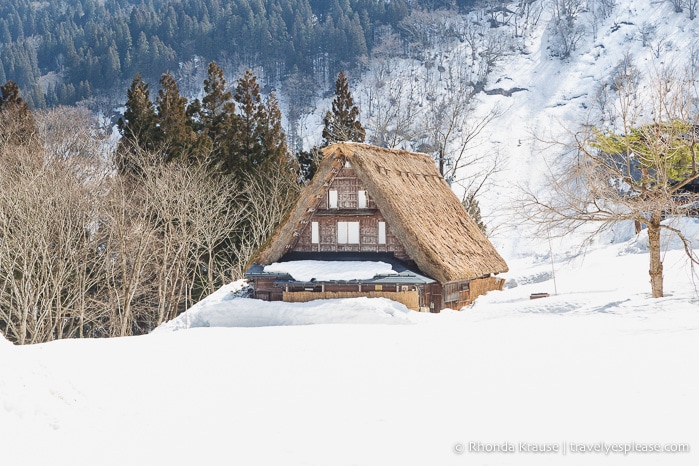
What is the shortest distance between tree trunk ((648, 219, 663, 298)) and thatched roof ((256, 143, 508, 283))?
22.3ft

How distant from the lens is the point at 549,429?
10.5 m

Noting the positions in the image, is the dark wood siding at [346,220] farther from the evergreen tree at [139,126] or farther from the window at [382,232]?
the evergreen tree at [139,126]

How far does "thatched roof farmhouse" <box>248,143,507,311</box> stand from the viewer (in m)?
26.3

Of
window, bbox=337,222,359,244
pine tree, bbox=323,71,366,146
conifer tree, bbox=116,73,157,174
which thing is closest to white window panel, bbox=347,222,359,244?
window, bbox=337,222,359,244

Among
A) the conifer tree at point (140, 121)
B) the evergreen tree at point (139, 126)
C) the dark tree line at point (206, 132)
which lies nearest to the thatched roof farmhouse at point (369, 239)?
the dark tree line at point (206, 132)

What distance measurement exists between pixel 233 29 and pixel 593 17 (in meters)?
66.9

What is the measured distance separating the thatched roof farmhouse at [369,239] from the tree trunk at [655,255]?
6.79 meters

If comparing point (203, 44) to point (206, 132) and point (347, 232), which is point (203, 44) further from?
point (347, 232)

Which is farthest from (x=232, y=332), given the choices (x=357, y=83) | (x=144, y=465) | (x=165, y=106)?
(x=357, y=83)

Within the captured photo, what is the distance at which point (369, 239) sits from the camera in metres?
27.7

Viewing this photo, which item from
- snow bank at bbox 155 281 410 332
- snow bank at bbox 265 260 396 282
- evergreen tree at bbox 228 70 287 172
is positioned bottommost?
snow bank at bbox 155 281 410 332

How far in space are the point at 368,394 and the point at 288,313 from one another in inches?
523

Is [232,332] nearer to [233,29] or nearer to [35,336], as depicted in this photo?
[35,336]

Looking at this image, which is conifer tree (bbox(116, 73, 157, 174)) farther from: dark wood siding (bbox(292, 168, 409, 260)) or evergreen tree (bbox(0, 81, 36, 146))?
dark wood siding (bbox(292, 168, 409, 260))
